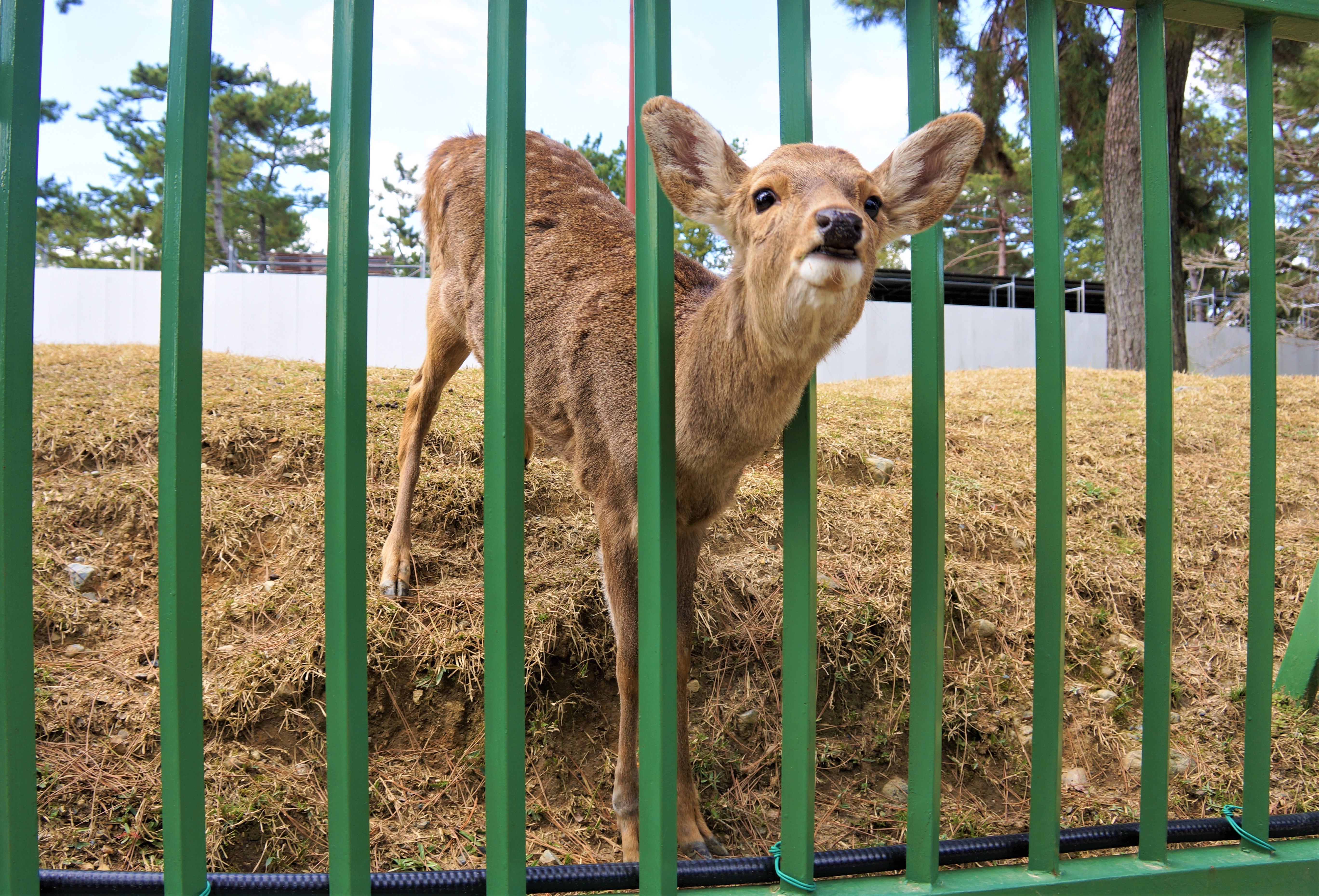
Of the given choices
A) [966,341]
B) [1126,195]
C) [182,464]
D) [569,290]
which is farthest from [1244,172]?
[182,464]

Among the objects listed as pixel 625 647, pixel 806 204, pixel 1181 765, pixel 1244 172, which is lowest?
pixel 1181 765

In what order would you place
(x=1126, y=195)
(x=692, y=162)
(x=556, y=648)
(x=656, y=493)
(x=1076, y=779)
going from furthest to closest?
1. (x=1126, y=195)
2. (x=556, y=648)
3. (x=1076, y=779)
4. (x=692, y=162)
5. (x=656, y=493)

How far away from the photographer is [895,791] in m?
3.21

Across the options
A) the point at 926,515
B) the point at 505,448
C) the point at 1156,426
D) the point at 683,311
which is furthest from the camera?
the point at 683,311

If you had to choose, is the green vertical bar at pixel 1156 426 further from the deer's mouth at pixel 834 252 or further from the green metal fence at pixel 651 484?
the deer's mouth at pixel 834 252

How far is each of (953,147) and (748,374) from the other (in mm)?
839

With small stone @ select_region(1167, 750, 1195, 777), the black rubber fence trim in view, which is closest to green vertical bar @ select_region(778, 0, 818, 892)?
the black rubber fence trim

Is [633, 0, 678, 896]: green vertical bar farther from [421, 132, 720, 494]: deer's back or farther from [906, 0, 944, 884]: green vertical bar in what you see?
[421, 132, 720, 494]: deer's back

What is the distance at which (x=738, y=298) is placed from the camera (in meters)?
2.47

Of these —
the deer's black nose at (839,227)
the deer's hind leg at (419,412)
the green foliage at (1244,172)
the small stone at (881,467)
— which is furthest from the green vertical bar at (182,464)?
the green foliage at (1244,172)

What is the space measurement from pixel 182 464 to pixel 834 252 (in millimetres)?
1466

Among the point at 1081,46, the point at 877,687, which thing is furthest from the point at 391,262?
the point at 877,687

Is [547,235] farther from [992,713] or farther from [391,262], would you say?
[391,262]

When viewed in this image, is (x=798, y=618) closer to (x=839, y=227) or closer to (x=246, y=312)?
(x=839, y=227)
